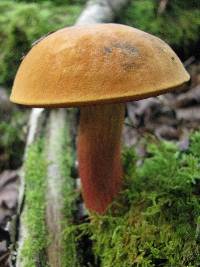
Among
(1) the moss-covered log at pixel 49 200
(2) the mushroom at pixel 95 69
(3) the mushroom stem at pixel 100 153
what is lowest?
(1) the moss-covered log at pixel 49 200

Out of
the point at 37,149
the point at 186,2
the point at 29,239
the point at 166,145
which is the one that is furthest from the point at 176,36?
the point at 29,239

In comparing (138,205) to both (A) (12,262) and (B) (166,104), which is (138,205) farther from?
(B) (166,104)

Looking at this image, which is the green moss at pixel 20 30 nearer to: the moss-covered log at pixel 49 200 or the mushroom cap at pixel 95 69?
the moss-covered log at pixel 49 200

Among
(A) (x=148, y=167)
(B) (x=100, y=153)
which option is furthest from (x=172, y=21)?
(B) (x=100, y=153)

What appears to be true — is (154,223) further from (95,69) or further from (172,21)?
(172,21)

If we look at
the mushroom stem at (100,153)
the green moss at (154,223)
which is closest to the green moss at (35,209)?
the green moss at (154,223)
